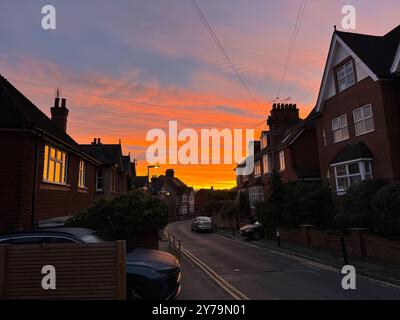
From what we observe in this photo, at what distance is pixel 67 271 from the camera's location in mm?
5684

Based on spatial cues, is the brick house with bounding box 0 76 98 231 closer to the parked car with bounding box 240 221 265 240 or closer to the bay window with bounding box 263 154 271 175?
the parked car with bounding box 240 221 265 240

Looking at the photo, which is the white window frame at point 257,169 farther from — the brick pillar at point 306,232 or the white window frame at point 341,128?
the brick pillar at point 306,232

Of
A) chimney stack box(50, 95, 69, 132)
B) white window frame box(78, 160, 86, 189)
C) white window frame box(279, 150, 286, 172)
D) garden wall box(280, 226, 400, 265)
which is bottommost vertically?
garden wall box(280, 226, 400, 265)

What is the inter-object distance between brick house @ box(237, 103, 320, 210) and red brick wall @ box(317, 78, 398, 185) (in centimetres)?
292

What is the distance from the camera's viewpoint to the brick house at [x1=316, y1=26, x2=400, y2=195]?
16.5m

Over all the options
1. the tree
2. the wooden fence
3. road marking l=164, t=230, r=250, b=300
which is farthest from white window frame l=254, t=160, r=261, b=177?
the wooden fence

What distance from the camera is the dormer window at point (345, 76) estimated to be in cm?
1948

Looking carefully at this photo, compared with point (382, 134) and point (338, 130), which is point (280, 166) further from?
point (382, 134)

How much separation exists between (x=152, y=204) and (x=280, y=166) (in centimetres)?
2236

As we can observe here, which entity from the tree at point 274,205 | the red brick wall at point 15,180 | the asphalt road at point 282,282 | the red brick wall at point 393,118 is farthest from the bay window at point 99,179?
the red brick wall at point 393,118

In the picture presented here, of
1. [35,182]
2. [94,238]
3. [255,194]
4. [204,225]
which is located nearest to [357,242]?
[94,238]

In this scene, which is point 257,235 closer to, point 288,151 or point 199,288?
point 288,151

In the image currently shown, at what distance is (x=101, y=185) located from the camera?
2512 centimetres
